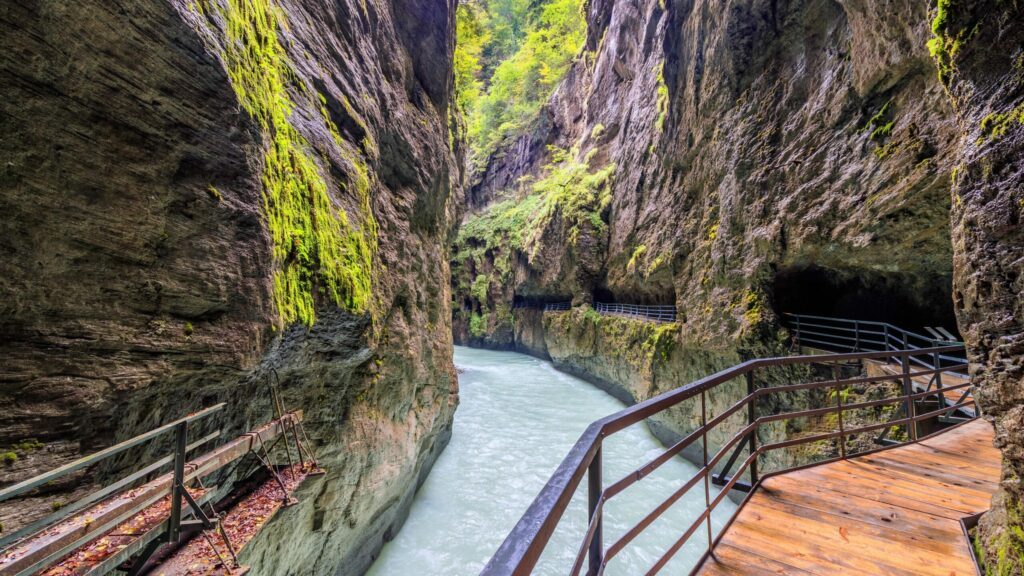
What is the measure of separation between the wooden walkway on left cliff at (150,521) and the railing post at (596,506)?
6.68ft

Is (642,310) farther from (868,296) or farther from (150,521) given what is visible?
(150,521)

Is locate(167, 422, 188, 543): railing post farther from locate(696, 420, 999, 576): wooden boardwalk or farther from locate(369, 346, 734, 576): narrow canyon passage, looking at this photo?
Answer: locate(369, 346, 734, 576): narrow canyon passage

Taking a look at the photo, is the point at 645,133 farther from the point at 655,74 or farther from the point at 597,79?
the point at 597,79

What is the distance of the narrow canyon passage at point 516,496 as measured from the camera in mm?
6188

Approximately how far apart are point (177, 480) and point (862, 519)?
4406mm

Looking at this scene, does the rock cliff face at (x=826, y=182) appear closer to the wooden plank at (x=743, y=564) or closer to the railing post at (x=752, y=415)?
the wooden plank at (x=743, y=564)

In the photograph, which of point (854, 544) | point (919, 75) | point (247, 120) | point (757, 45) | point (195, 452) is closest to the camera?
point (854, 544)

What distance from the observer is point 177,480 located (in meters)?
2.31

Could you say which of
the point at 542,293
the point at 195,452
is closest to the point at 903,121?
the point at 195,452

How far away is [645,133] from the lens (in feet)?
47.9

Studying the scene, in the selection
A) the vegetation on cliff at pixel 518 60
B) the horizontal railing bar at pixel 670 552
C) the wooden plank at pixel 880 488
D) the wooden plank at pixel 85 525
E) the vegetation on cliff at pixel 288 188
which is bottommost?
the wooden plank at pixel 880 488

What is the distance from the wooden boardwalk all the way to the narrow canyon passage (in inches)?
163

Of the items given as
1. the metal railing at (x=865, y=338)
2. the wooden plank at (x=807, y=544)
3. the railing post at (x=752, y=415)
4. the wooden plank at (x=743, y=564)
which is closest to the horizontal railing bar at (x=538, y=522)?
the wooden plank at (x=743, y=564)

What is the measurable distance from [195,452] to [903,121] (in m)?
9.54
